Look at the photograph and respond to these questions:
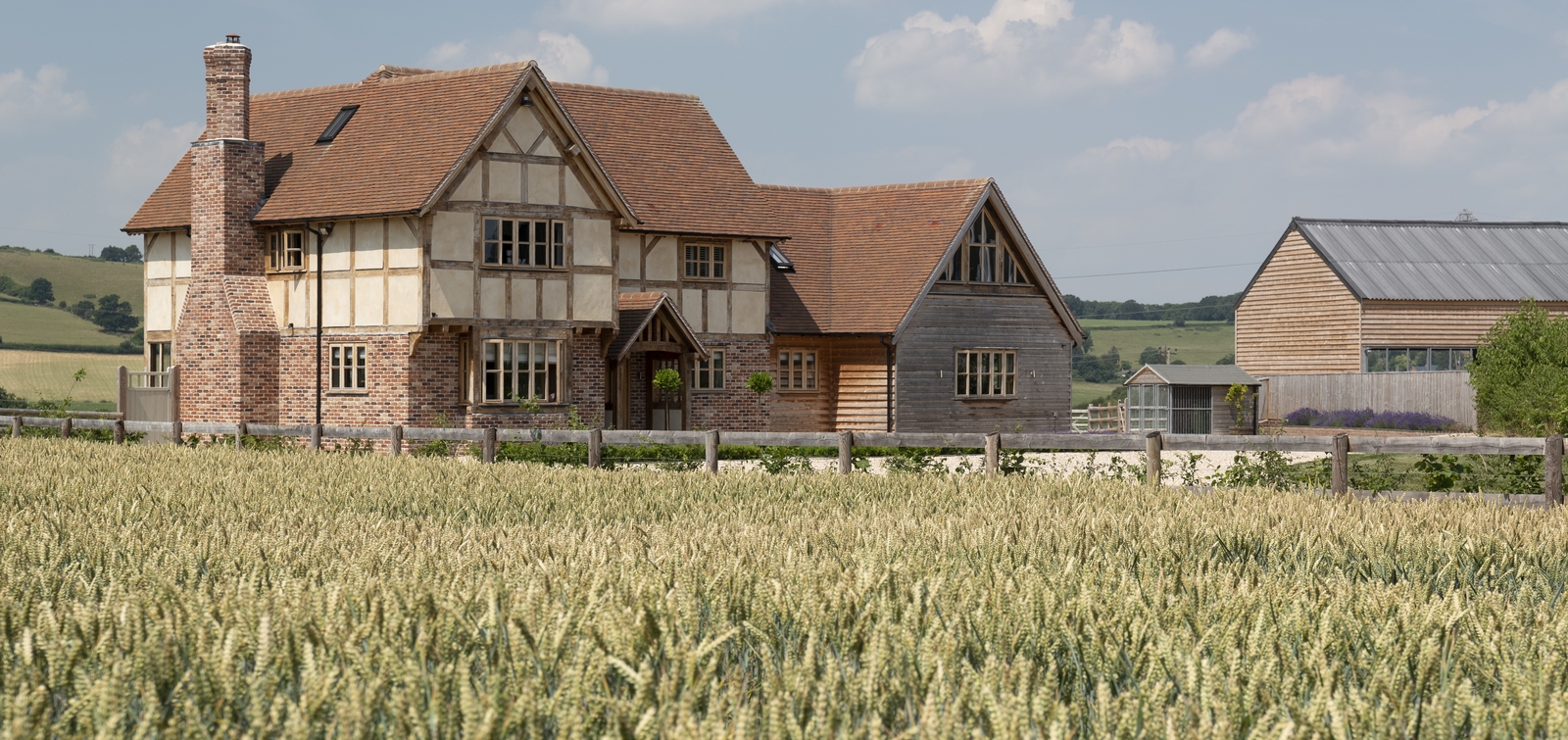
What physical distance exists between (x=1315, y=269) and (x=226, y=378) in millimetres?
37192

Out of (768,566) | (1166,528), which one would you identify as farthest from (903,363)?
(768,566)

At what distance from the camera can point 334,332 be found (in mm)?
31000

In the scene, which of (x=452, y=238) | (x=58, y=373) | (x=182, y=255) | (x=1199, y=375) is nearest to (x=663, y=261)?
(x=452, y=238)

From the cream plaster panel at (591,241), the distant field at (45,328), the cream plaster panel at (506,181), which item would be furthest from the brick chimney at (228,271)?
the distant field at (45,328)

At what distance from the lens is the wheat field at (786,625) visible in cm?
414

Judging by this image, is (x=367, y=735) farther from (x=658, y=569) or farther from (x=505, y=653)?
(x=658, y=569)

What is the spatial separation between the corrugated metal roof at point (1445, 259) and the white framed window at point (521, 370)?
30.3 metres

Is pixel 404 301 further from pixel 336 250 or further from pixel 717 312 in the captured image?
pixel 717 312

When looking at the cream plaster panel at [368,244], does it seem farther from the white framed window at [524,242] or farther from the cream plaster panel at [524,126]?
the cream plaster panel at [524,126]

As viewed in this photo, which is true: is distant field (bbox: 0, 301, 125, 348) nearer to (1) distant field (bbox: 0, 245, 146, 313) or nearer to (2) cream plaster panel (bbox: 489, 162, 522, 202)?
(1) distant field (bbox: 0, 245, 146, 313)

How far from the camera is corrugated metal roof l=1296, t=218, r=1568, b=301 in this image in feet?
165

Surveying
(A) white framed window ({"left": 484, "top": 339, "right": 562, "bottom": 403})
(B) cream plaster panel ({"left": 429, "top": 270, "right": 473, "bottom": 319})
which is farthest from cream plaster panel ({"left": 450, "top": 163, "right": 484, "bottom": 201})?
(A) white framed window ({"left": 484, "top": 339, "right": 562, "bottom": 403})

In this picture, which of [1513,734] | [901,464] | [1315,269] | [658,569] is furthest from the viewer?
[1315,269]

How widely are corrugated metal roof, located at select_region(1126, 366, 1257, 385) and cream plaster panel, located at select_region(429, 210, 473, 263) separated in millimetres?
Answer: 23971
